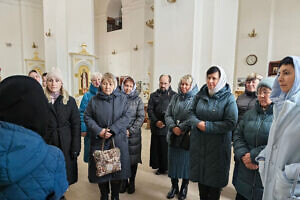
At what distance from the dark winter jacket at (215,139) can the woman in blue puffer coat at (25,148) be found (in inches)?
58.7

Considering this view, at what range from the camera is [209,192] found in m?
2.11

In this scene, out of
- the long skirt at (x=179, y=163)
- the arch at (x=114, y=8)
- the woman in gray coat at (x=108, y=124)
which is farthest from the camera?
the arch at (x=114, y=8)

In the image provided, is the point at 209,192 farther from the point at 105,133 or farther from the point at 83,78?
the point at 83,78

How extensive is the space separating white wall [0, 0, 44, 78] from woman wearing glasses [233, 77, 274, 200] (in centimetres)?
1220

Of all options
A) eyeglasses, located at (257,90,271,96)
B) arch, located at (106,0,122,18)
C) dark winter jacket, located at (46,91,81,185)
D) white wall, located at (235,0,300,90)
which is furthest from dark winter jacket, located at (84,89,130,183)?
arch, located at (106,0,122,18)

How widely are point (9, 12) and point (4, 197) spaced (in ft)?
42.1

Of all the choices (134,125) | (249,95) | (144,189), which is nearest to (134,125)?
(134,125)

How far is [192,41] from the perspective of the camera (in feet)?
16.1

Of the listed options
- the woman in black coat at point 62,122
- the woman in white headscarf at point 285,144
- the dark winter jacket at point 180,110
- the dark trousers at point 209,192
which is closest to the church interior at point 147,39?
the dark trousers at point 209,192

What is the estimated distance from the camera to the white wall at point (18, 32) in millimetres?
10148

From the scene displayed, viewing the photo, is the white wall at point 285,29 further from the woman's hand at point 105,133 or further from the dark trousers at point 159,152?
the woman's hand at point 105,133

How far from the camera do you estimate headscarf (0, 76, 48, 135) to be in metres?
0.86

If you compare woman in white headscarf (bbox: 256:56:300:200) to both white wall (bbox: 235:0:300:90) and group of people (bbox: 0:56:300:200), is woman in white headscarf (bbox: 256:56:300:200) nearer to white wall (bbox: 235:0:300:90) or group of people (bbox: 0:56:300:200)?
group of people (bbox: 0:56:300:200)

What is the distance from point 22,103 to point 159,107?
8.41ft
